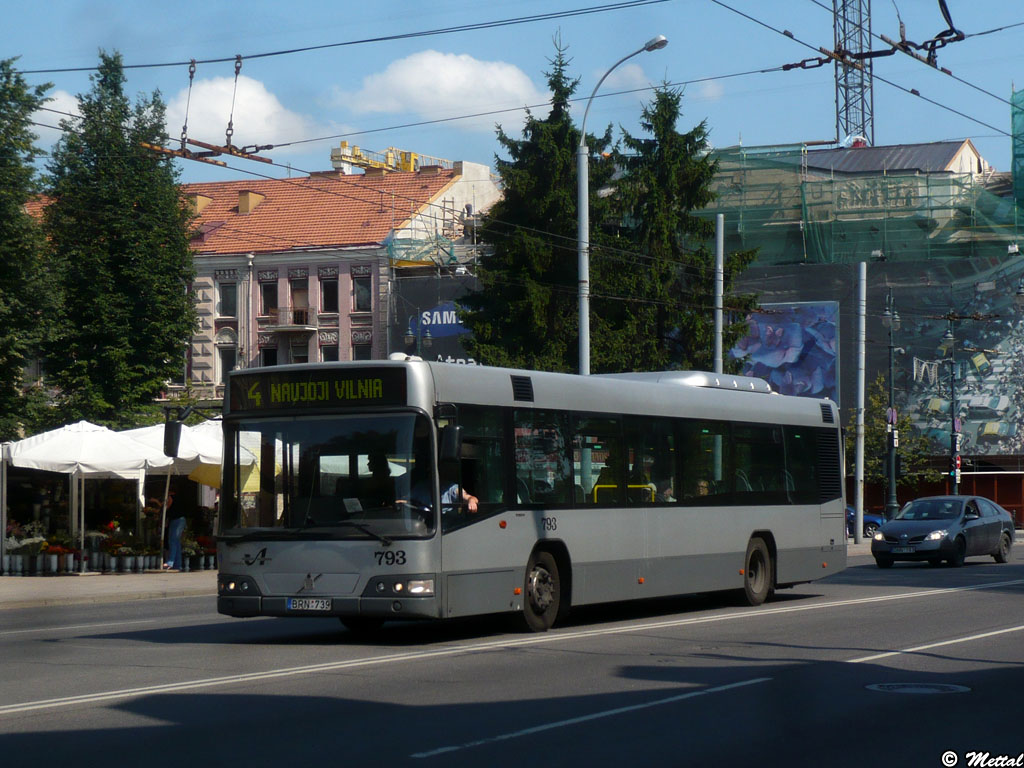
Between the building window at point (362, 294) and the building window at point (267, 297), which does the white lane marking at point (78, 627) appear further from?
the building window at point (267, 297)

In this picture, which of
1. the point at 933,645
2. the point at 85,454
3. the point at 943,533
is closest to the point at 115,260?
the point at 85,454

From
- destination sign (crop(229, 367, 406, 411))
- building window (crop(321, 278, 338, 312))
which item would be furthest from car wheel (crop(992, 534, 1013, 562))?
building window (crop(321, 278, 338, 312))

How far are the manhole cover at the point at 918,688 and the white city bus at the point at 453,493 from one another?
439cm

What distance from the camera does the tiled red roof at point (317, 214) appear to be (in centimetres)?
6619

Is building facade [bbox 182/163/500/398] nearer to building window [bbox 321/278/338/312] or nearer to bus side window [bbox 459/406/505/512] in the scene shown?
building window [bbox 321/278/338/312]

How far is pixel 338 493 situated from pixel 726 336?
35.1 meters

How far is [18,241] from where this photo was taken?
31.1 meters

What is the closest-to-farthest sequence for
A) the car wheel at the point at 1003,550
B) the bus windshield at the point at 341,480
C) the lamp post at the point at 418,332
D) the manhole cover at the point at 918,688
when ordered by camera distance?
the manhole cover at the point at 918,688, the bus windshield at the point at 341,480, the car wheel at the point at 1003,550, the lamp post at the point at 418,332

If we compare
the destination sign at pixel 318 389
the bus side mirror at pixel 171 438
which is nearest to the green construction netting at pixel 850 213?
the bus side mirror at pixel 171 438

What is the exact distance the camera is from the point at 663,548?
56.7 feet

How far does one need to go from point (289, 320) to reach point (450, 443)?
52868mm

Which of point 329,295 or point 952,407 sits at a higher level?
point 329,295

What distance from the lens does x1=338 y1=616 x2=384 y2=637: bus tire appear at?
15.5 m

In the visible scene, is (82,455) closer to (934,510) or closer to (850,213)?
(934,510)
